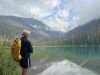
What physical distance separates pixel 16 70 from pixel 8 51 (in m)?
1.31

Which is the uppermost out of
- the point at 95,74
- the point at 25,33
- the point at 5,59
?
the point at 25,33

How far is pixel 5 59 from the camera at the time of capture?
18406 mm

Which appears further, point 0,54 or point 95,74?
point 95,74

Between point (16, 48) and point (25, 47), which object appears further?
point (25, 47)

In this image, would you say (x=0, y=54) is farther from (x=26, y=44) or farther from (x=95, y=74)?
(x=95, y=74)

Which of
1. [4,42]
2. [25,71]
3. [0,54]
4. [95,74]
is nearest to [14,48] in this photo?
[25,71]

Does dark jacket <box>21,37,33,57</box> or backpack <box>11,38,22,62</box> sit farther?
dark jacket <box>21,37,33,57</box>

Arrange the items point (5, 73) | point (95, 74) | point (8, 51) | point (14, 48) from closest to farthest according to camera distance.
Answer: point (14, 48)
point (5, 73)
point (8, 51)
point (95, 74)

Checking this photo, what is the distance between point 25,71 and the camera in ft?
51.1

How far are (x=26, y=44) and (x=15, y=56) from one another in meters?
0.86

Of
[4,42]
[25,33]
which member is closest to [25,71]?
[25,33]

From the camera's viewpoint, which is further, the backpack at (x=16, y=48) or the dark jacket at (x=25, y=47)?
the dark jacket at (x=25, y=47)

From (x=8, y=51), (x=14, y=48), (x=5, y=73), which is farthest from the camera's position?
(x=8, y=51)

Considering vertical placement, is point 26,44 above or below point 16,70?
above
